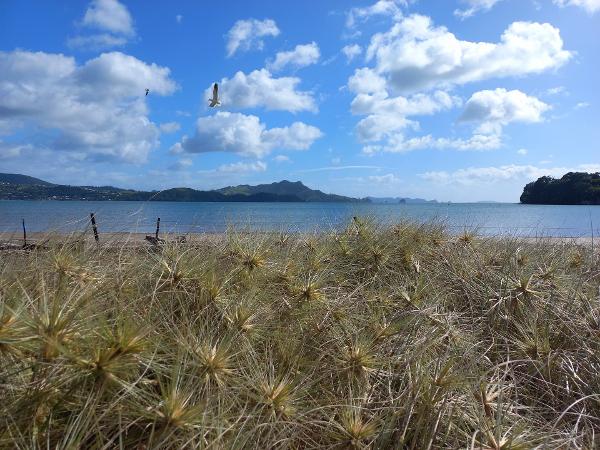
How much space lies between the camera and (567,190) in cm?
10412

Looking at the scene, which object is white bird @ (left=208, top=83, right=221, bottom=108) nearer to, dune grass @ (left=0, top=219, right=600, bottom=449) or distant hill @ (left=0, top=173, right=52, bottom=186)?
dune grass @ (left=0, top=219, right=600, bottom=449)

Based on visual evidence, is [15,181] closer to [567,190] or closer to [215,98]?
[215,98]

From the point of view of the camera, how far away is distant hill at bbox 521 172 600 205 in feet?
315

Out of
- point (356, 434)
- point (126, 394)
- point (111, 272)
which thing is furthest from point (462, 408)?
point (111, 272)

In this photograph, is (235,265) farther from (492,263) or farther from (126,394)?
(492,263)

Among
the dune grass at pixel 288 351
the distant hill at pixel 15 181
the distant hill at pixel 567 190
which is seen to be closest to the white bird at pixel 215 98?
the dune grass at pixel 288 351

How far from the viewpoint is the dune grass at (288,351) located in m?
2.27

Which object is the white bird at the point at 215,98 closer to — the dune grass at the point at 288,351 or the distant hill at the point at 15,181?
the dune grass at the point at 288,351

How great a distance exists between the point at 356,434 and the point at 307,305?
172 centimetres

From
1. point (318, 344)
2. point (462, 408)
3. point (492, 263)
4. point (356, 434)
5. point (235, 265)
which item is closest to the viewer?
point (356, 434)

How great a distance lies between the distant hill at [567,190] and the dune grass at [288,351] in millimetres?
106225

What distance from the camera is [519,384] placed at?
392 centimetres

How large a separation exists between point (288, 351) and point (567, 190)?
11845 centimetres

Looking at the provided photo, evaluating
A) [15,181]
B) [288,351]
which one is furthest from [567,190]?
[288,351]
